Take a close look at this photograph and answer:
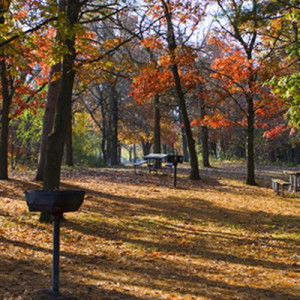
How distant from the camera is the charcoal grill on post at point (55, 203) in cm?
388

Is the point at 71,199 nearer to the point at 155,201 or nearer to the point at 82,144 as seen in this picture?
the point at 155,201

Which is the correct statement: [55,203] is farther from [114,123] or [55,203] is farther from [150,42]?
[114,123]

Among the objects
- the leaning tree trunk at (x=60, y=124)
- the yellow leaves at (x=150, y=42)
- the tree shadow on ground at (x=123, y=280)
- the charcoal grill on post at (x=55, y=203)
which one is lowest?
Answer: the tree shadow on ground at (x=123, y=280)

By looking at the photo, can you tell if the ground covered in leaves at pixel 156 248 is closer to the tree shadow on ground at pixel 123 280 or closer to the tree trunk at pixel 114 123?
the tree shadow on ground at pixel 123 280

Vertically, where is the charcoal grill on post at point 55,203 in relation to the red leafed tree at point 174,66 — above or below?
below

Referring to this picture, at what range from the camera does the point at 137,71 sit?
1034 cm

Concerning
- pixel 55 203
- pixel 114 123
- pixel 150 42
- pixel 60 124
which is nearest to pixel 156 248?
pixel 60 124

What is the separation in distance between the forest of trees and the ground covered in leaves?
1445 millimetres

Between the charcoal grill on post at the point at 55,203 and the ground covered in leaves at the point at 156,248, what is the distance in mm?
402

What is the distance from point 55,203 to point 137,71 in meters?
7.08

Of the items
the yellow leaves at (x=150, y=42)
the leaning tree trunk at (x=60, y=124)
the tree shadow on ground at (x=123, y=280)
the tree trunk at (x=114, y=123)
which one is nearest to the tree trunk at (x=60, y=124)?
the leaning tree trunk at (x=60, y=124)

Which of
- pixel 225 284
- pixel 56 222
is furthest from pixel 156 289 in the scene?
pixel 56 222

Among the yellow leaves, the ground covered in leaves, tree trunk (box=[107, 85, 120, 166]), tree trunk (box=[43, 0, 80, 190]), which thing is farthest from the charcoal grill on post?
tree trunk (box=[107, 85, 120, 166])

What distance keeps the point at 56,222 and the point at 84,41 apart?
464 centimetres
